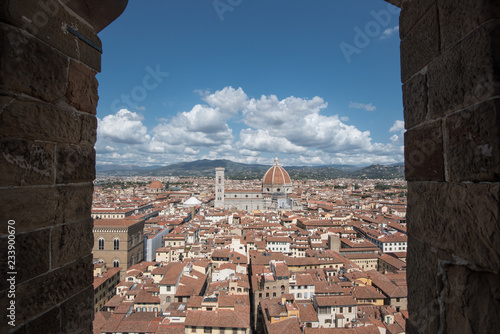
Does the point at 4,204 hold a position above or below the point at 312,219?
above

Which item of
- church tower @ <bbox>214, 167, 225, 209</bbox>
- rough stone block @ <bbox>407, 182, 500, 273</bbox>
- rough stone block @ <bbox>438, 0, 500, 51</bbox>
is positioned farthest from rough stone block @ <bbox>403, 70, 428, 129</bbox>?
church tower @ <bbox>214, 167, 225, 209</bbox>

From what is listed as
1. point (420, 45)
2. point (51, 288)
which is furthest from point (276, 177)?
point (51, 288)

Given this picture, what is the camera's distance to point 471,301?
105 cm

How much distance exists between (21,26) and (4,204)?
70cm

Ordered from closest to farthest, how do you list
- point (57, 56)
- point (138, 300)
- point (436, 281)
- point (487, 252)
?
point (487, 252) → point (436, 281) → point (57, 56) → point (138, 300)

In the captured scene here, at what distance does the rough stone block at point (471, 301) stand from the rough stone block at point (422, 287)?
0.07 meters

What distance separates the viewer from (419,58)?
4.59 feet

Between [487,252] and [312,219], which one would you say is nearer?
[487,252]

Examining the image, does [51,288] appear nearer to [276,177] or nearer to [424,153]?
[424,153]

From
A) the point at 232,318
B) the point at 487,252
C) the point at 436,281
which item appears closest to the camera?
the point at 487,252

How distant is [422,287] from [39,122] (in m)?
1.82

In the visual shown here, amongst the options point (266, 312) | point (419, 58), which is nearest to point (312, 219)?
point (266, 312)

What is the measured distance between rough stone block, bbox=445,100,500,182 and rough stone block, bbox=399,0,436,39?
0.56 metres

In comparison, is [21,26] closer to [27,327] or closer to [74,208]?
[74,208]
